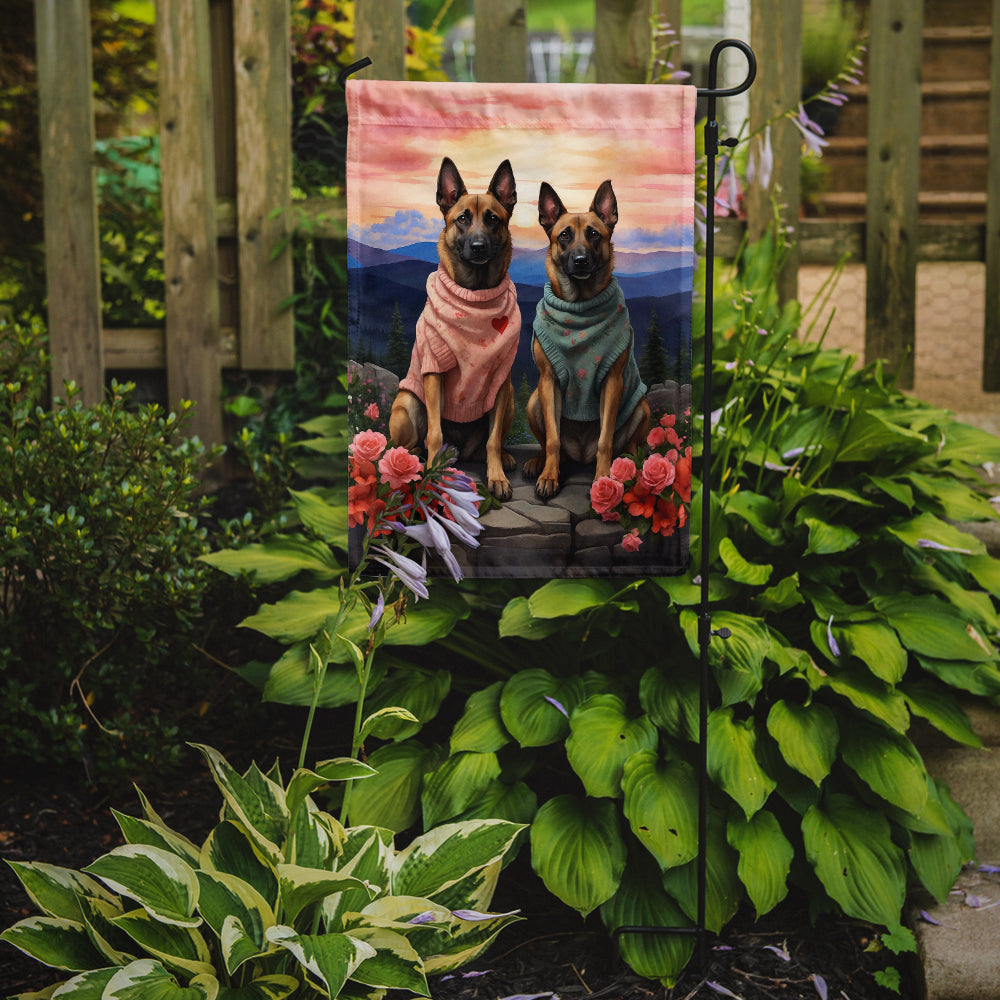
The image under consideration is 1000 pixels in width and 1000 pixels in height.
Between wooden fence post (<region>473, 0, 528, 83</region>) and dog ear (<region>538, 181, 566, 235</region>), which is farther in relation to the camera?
wooden fence post (<region>473, 0, 528, 83</region>)

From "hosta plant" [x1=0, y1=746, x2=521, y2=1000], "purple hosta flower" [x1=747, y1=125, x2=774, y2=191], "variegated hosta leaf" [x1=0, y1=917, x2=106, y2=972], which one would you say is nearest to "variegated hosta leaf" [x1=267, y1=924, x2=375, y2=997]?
"hosta plant" [x1=0, y1=746, x2=521, y2=1000]

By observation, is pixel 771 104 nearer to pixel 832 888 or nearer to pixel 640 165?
pixel 640 165

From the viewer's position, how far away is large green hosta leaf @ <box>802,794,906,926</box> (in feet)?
6.22

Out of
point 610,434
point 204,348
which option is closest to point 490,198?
point 610,434

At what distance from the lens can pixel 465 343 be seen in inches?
73.2

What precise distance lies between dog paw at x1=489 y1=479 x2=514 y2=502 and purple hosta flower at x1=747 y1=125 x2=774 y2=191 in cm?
113

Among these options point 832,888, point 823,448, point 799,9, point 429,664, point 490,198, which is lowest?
point 832,888

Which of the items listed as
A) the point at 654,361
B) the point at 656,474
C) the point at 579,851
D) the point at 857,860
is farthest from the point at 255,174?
the point at 857,860

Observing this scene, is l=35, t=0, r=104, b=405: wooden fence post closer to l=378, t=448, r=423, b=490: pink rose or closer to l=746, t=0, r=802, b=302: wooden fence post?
l=378, t=448, r=423, b=490: pink rose

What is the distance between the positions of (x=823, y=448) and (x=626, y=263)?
0.82m

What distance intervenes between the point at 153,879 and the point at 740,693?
1122mm

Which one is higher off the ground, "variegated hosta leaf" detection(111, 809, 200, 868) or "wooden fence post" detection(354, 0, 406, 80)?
"wooden fence post" detection(354, 0, 406, 80)

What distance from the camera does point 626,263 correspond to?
1844 mm

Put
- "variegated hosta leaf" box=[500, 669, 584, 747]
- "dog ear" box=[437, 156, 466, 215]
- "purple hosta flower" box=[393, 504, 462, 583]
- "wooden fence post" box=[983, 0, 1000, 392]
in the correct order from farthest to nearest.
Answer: "wooden fence post" box=[983, 0, 1000, 392]
"variegated hosta leaf" box=[500, 669, 584, 747]
"dog ear" box=[437, 156, 466, 215]
"purple hosta flower" box=[393, 504, 462, 583]
